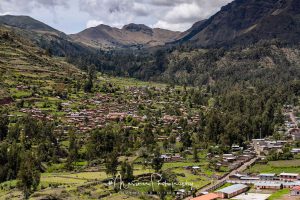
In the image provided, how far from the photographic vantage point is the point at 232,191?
66375mm

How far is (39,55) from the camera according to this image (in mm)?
190125

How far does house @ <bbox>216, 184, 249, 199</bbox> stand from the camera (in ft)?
214

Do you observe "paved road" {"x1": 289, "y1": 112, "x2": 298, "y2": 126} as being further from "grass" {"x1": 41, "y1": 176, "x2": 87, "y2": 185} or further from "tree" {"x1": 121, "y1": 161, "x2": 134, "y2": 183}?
"grass" {"x1": 41, "y1": 176, "x2": 87, "y2": 185}

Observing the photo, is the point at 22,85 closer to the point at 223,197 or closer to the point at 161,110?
the point at 161,110

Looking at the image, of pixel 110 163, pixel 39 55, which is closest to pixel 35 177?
pixel 110 163

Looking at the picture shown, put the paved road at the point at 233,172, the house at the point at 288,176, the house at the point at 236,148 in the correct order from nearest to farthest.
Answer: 1. the paved road at the point at 233,172
2. the house at the point at 288,176
3. the house at the point at 236,148

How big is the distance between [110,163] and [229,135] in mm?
41880

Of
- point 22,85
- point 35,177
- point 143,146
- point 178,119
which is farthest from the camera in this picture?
point 22,85

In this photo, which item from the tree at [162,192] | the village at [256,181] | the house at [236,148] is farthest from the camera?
the house at [236,148]

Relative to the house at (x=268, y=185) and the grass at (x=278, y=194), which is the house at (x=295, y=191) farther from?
the house at (x=268, y=185)

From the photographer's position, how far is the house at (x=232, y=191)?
65.1 m

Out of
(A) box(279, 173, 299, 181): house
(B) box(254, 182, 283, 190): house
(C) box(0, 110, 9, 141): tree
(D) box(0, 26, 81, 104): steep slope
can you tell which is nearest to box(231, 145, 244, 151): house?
(A) box(279, 173, 299, 181): house

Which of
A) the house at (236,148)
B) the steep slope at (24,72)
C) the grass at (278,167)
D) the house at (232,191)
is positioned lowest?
the house at (232,191)

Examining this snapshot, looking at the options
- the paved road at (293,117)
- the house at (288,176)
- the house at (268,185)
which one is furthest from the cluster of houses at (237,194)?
the paved road at (293,117)
